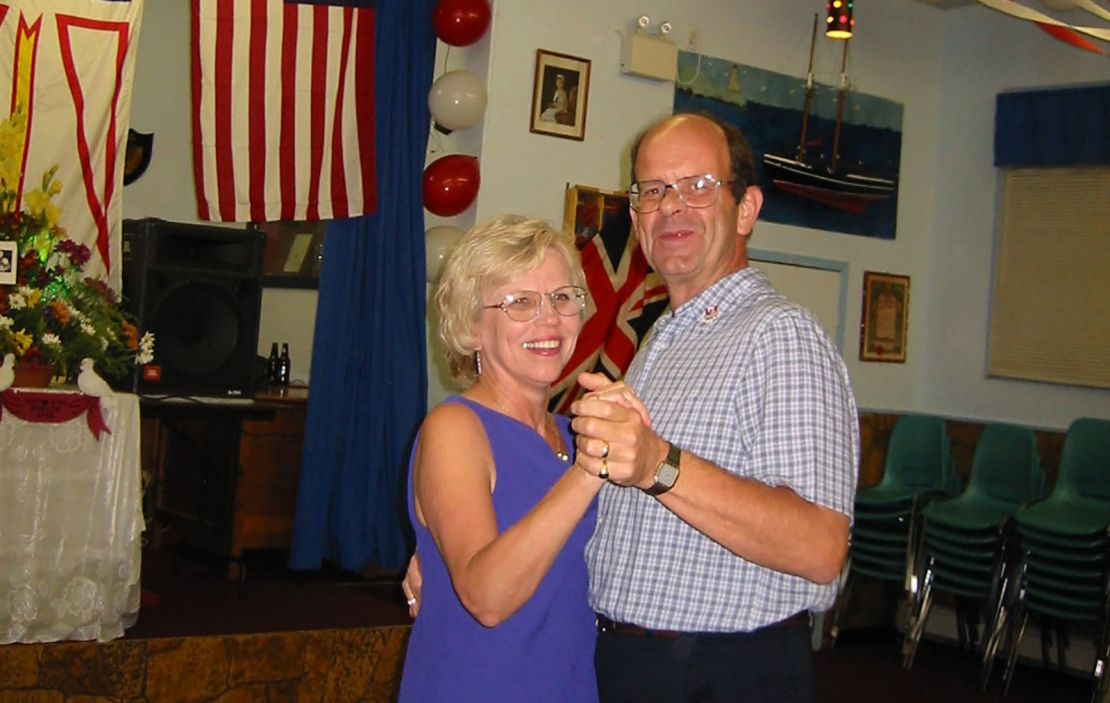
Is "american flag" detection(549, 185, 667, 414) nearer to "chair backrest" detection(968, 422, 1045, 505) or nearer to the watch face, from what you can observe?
"chair backrest" detection(968, 422, 1045, 505)

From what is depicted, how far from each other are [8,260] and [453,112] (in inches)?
81.0

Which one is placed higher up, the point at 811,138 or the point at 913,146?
the point at 913,146

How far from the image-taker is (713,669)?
189 cm

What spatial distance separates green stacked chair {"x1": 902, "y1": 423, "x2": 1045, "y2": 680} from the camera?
19.8 ft

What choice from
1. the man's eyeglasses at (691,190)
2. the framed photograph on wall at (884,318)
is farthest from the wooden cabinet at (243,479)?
the man's eyeglasses at (691,190)

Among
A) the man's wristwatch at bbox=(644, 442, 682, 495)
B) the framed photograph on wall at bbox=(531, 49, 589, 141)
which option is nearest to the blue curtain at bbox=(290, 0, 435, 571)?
the framed photograph on wall at bbox=(531, 49, 589, 141)

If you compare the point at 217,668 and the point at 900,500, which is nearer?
the point at 217,668

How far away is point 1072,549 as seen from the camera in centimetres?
573

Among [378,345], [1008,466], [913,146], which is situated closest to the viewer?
[378,345]

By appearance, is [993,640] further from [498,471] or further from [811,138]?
[498,471]

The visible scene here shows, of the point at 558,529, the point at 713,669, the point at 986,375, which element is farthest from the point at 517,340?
the point at 986,375

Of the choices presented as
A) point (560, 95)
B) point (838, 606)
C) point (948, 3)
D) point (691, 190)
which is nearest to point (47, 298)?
point (560, 95)

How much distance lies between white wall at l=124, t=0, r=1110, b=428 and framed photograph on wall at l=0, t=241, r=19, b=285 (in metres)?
2.88

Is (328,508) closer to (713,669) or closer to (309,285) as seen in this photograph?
(309,285)
